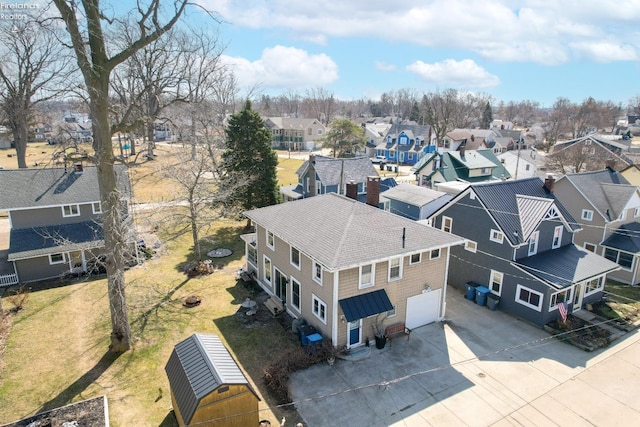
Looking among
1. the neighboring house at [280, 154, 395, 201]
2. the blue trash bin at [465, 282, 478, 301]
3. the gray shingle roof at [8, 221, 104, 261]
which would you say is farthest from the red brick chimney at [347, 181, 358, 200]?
the gray shingle roof at [8, 221, 104, 261]

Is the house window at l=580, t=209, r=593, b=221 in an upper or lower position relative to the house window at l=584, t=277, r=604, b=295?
upper

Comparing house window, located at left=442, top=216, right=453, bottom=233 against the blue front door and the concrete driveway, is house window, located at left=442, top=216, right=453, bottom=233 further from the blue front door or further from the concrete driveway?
the blue front door

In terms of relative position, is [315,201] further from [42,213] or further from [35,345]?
[42,213]

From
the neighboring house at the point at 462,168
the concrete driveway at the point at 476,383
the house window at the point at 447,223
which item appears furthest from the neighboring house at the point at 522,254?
the neighboring house at the point at 462,168

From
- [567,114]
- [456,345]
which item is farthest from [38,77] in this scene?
[567,114]

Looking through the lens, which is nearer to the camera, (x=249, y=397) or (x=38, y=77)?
(x=249, y=397)
